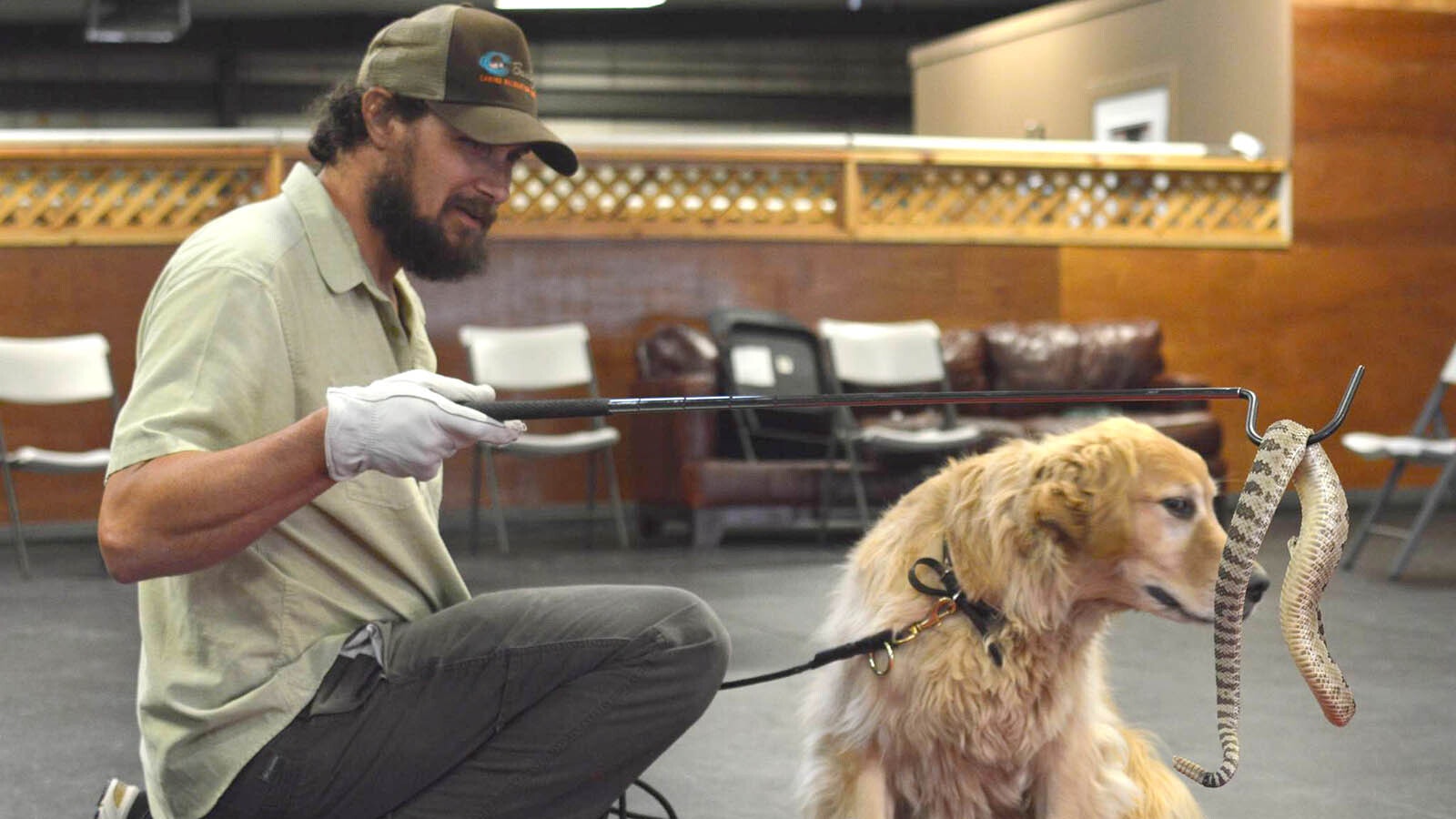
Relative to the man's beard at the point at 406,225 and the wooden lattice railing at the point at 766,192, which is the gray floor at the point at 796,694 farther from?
the wooden lattice railing at the point at 766,192

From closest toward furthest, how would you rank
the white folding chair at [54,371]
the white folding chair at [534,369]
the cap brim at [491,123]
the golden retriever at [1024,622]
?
the cap brim at [491,123] → the golden retriever at [1024,622] → the white folding chair at [54,371] → the white folding chair at [534,369]

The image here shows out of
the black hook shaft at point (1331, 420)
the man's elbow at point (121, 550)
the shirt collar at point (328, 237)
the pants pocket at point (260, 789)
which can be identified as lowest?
the pants pocket at point (260, 789)

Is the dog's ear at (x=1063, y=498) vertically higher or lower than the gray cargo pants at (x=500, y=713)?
higher

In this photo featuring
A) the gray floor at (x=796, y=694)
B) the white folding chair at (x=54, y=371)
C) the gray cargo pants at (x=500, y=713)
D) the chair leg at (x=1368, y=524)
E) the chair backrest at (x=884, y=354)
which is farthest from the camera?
the chair backrest at (x=884, y=354)

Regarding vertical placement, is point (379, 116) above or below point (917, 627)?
above

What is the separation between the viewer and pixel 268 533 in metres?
1.78

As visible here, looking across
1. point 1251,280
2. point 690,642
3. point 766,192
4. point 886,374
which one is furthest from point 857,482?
point 690,642

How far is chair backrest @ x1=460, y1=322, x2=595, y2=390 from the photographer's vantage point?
7008 mm

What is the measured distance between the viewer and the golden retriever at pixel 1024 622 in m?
2.07

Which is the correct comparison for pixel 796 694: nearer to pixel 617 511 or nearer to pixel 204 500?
pixel 204 500

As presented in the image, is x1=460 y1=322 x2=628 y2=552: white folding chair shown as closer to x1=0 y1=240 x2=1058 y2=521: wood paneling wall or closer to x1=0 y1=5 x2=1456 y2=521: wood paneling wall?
x1=0 y1=240 x2=1058 y2=521: wood paneling wall

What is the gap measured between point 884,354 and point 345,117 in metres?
5.35

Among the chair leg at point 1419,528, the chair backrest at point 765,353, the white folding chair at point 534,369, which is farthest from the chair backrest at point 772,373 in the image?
the chair leg at point 1419,528

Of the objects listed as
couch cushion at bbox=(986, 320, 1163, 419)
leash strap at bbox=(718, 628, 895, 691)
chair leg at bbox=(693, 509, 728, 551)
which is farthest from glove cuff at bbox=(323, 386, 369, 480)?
couch cushion at bbox=(986, 320, 1163, 419)
